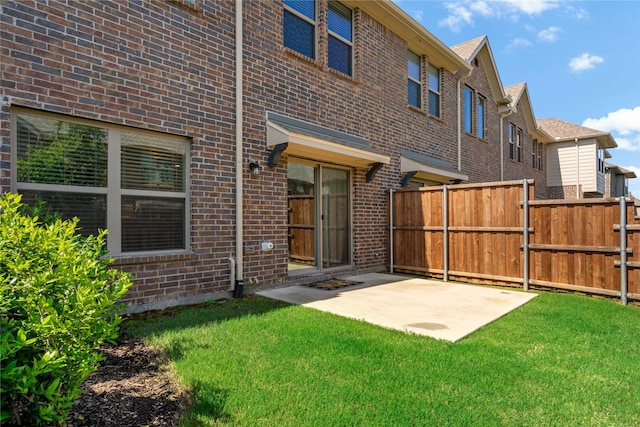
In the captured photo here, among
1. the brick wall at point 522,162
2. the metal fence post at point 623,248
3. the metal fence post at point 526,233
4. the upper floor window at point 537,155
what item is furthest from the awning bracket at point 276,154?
the upper floor window at point 537,155

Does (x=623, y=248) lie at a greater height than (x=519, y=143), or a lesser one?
lesser

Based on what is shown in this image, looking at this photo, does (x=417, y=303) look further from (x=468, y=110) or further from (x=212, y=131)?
(x=468, y=110)

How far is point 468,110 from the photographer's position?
13.2 metres

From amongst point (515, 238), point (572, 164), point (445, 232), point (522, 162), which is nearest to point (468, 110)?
point (522, 162)

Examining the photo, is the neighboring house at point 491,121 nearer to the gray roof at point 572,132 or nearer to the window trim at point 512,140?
the window trim at point 512,140

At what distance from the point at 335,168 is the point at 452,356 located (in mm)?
5324

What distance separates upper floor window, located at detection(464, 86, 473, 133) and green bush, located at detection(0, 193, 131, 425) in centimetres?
1324

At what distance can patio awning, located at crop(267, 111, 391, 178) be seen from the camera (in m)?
6.03

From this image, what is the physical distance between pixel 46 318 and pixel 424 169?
903cm

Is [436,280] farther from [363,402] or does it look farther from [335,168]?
[363,402]

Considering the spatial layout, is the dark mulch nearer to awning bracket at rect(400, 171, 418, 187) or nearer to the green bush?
the green bush

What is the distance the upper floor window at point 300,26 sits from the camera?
6.92m

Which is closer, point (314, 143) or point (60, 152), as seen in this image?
point (60, 152)

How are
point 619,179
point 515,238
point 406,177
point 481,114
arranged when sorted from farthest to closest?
point 619,179 < point 481,114 < point 406,177 < point 515,238
